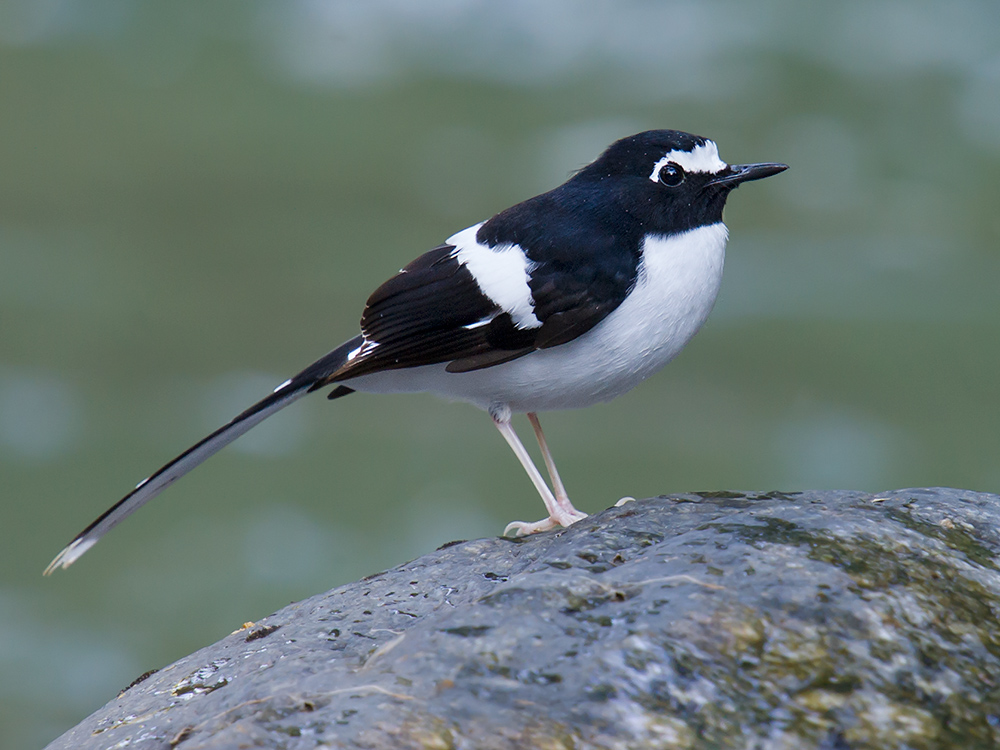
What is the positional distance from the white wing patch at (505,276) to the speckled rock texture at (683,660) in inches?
52.2

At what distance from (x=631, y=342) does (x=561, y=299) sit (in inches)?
12.8

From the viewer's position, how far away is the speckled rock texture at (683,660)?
98.3 inches

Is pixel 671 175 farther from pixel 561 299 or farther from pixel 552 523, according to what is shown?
pixel 552 523

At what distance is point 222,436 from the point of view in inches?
189

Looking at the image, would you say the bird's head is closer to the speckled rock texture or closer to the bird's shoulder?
the bird's shoulder

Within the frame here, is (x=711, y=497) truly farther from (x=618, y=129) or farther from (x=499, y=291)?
(x=618, y=129)

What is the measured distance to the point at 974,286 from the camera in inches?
764

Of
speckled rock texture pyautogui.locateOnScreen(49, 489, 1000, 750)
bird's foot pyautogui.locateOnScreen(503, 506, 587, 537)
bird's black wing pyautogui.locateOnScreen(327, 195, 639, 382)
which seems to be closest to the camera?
speckled rock texture pyautogui.locateOnScreen(49, 489, 1000, 750)

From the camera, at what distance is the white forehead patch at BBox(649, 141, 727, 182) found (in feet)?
15.2

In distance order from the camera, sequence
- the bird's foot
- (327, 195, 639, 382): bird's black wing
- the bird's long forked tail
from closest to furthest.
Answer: (327, 195, 639, 382): bird's black wing < the bird's foot < the bird's long forked tail

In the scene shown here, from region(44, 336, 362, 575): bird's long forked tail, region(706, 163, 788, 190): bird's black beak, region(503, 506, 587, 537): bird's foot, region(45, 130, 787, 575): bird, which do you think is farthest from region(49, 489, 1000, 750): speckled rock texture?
region(706, 163, 788, 190): bird's black beak

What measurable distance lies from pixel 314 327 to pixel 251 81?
7522 millimetres

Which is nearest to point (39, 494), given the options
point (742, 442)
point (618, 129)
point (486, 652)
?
point (742, 442)

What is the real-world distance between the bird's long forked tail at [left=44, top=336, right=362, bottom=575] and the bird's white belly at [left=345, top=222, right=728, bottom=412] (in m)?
0.46
